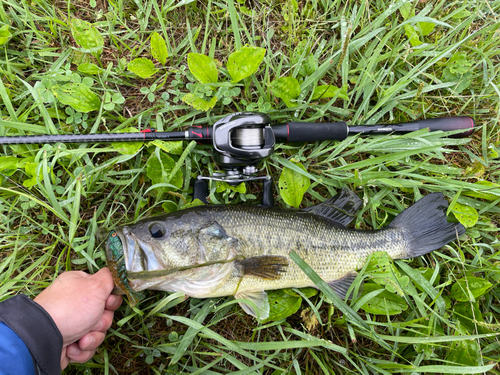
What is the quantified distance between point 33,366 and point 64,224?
122 cm

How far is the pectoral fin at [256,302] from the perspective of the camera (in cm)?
247

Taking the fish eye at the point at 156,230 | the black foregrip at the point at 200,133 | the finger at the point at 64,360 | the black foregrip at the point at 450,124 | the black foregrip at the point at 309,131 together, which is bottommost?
the finger at the point at 64,360

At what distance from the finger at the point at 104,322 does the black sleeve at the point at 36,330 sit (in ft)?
1.18

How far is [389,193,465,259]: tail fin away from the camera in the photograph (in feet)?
8.88

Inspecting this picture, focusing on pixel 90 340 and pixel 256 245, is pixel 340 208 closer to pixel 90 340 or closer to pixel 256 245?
pixel 256 245

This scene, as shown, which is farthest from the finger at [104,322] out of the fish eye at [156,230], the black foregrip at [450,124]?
the black foregrip at [450,124]

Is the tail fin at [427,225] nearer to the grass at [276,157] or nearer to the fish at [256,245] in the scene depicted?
the fish at [256,245]

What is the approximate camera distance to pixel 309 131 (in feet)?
8.75


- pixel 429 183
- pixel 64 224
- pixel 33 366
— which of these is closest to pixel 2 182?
pixel 64 224

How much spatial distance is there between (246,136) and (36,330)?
6.64 ft

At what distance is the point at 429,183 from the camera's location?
2.93m

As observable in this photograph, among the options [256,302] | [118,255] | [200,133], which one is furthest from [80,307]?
[200,133]

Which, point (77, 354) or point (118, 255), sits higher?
point (118, 255)

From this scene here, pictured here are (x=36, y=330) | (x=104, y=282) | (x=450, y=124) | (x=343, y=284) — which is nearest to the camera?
(x=36, y=330)
